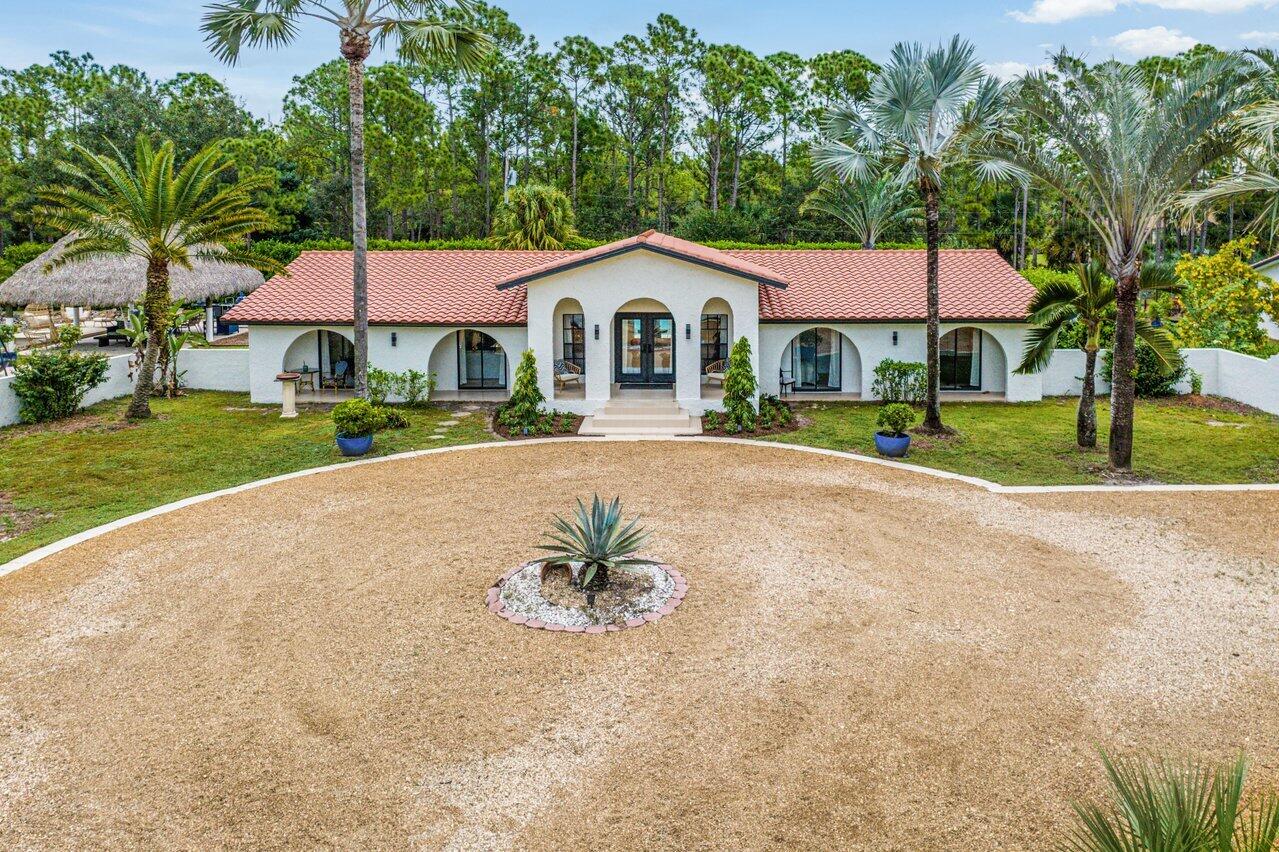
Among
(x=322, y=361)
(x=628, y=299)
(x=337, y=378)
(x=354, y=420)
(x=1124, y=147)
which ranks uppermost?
(x=1124, y=147)

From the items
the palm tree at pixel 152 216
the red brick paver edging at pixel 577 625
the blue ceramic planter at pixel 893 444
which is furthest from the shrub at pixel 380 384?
the red brick paver edging at pixel 577 625

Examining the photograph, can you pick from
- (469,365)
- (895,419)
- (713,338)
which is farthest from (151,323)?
(895,419)

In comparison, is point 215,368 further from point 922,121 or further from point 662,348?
point 922,121

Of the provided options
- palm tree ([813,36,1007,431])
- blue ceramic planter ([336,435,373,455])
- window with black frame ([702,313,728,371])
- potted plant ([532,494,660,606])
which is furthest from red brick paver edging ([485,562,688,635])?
window with black frame ([702,313,728,371])

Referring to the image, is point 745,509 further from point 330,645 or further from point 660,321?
point 660,321

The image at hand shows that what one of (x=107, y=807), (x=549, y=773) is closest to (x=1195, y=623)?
(x=549, y=773)

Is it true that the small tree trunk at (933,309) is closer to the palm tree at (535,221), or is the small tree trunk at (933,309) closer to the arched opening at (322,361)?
the arched opening at (322,361)

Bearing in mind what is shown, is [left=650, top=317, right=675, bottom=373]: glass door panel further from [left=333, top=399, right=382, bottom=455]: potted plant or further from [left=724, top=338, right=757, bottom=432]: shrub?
[left=333, top=399, right=382, bottom=455]: potted plant
